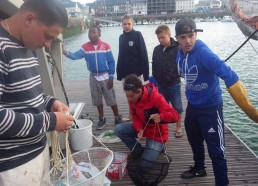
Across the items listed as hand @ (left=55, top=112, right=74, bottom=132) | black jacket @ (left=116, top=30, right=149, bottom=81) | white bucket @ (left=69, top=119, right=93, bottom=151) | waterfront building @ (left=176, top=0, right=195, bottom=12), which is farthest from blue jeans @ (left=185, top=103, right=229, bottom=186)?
waterfront building @ (left=176, top=0, right=195, bottom=12)

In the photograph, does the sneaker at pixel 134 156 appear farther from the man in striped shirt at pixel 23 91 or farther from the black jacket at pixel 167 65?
the man in striped shirt at pixel 23 91

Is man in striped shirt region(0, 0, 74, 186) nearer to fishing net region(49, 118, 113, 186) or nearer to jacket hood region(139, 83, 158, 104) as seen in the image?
fishing net region(49, 118, 113, 186)

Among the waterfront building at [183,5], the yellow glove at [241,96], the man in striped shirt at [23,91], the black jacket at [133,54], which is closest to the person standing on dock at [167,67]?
the black jacket at [133,54]

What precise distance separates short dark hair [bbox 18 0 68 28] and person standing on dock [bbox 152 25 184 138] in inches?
116

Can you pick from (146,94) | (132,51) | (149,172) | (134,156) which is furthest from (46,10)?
(132,51)

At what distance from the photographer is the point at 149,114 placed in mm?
3295

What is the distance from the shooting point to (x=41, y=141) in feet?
5.49

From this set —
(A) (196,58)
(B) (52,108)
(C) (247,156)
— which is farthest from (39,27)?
(C) (247,156)

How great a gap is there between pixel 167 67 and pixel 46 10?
308cm

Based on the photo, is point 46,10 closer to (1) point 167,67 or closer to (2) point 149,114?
(2) point 149,114

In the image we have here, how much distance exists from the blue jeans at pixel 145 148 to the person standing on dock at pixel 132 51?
1552 mm

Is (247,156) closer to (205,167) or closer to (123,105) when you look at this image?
(205,167)

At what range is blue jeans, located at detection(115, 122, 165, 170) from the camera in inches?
121

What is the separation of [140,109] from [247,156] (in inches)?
67.9
